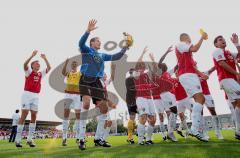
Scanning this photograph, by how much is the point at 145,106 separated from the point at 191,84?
2737 mm

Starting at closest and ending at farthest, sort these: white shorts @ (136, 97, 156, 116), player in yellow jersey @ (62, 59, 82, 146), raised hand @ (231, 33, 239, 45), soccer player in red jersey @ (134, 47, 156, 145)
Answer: raised hand @ (231, 33, 239, 45) → soccer player in red jersey @ (134, 47, 156, 145) → white shorts @ (136, 97, 156, 116) → player in yellow jersey @ (62, 59, 82, 146)

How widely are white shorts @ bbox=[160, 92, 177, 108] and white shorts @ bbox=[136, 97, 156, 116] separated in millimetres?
1722

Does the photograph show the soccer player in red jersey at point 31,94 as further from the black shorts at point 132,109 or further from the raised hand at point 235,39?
the raised hand at point 235,39

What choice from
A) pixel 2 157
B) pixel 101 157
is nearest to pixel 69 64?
pixel 2 157

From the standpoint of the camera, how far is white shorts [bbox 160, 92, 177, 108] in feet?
37.3

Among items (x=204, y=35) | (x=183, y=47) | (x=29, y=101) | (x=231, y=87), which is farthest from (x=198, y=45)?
(x=29, y=101)

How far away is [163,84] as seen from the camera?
38.2 feet

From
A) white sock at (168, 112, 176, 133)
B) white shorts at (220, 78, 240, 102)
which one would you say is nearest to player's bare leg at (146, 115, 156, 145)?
white sock at (168, 112, 176, 133)

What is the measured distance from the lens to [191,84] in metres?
7.32

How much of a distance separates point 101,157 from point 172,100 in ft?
20.6

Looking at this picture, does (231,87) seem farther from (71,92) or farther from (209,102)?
(71,92)

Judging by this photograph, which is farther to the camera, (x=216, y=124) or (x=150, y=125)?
(x=216, y=124)

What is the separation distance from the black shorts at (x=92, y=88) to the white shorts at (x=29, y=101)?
373 cm

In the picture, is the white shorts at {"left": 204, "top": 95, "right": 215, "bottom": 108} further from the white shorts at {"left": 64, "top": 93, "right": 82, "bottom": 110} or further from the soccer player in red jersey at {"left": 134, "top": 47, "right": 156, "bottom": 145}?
the white shorts at {"left": 64, "top": 93, "right": 82, "bottom": 110}
